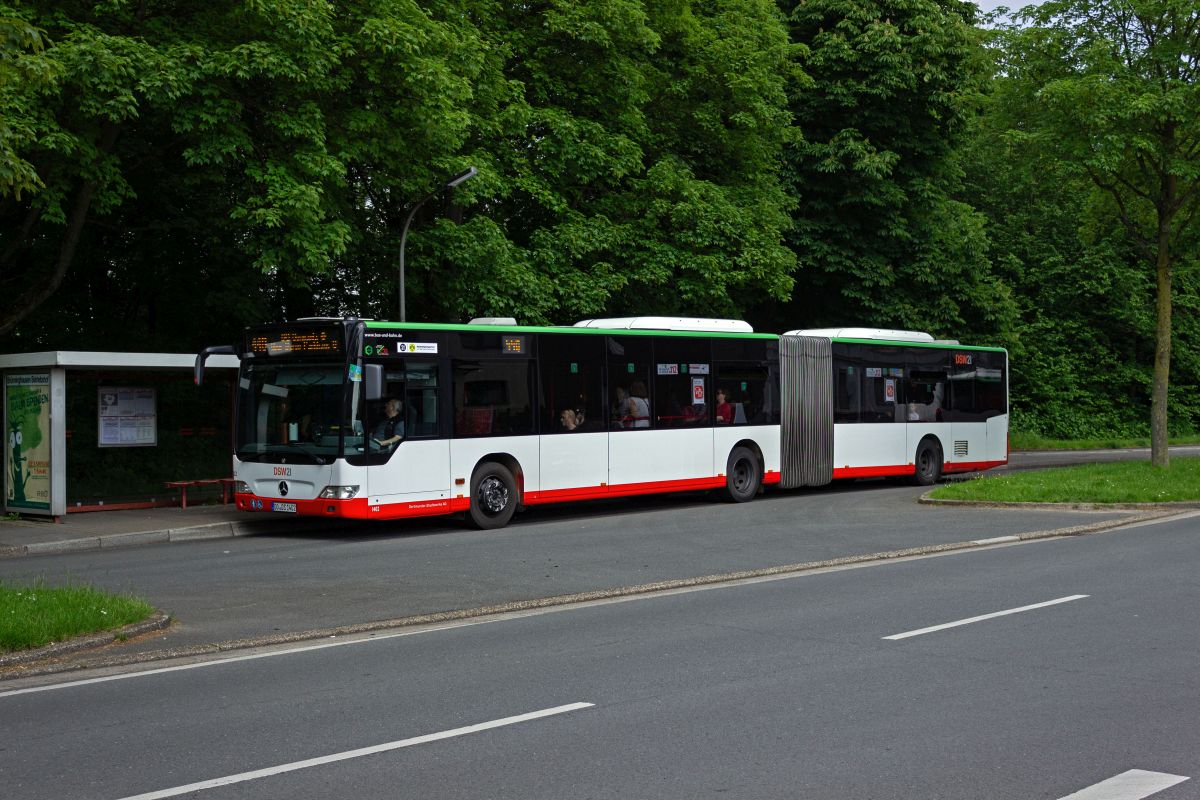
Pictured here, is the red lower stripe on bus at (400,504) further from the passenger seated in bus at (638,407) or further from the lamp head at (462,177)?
the lamp head at (462,177)

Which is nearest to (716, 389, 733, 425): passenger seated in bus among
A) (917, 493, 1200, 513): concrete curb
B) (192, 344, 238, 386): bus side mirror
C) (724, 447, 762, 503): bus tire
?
(724, 447, 762, 503): bus tire

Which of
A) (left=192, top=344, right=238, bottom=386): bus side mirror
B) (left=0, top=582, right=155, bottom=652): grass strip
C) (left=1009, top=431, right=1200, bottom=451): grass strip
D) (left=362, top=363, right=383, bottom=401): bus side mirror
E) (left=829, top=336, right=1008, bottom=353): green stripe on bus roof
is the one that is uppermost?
(left=829, top=336, right=1008, bottom=353): green stripe on bus roof

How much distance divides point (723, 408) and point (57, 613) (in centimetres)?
1468

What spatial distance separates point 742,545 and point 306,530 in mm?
7270

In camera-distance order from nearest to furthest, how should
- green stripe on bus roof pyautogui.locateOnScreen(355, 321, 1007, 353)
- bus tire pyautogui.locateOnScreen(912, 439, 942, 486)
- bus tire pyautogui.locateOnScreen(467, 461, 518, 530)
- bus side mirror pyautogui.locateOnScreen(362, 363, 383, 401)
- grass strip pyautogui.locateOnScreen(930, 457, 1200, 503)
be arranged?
bus side mirror pyautogui.locateOnScreen(362, 363, 383, 401) < green stripe on bus roof pyautogui.locateOnScreen(355, 321, 1007, 353) < bus tire pyautogui.locateOnScreen(467, 461, 518, 530) < grass strip pyautogui.locateOnScreen(930, 457, 1200, 503) < bus tire pyautogui.locateOnScreen(912, 439, 942, 486)

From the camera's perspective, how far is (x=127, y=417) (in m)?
20.6

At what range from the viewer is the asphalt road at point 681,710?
564 cm

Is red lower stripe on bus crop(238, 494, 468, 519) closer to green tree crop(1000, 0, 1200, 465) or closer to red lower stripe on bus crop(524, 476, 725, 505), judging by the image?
red lower stripe on bus crop(524, 476, 725, 505)

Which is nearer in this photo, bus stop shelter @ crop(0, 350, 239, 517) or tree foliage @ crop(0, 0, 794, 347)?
tree foliage @ crop(0, 0, 794, 347)

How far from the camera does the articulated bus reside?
671 inches

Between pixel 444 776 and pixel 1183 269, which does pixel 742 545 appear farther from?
pixel 1183 269

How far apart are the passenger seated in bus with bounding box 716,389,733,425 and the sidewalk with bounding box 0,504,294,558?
26.4ft

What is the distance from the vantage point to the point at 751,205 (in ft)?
96.2

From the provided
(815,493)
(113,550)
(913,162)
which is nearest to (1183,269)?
(913,162)
